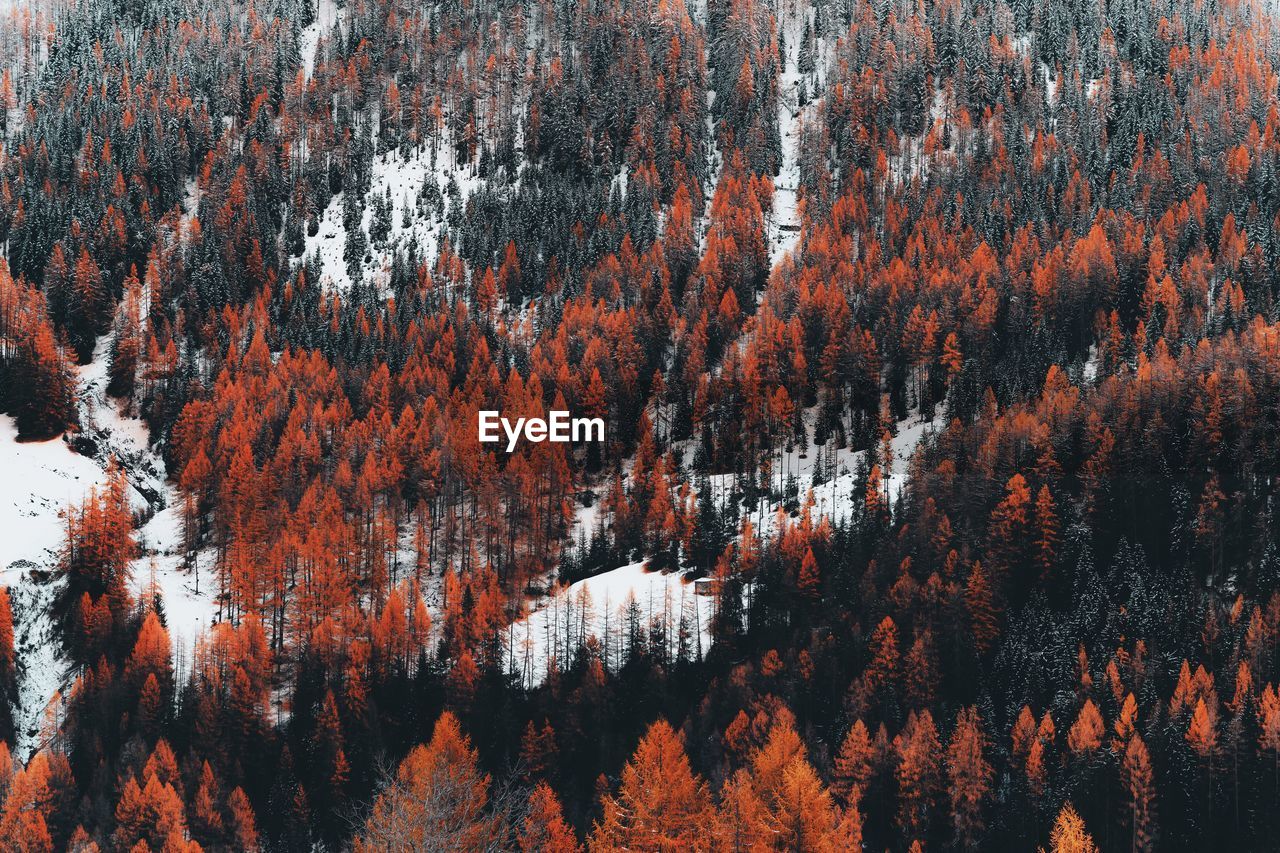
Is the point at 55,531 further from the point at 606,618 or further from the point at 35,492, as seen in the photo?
the point at 606,618

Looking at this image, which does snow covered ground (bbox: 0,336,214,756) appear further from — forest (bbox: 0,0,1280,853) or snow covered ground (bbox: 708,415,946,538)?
snow covered ground (bbox: 708,415,946,538)

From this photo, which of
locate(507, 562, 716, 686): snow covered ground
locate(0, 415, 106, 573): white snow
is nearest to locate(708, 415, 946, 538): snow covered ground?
locate(507, 562, 716, 686): snow covered ground

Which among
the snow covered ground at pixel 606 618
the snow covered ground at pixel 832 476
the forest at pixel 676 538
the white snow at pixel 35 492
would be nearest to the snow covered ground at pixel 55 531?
the white snow at pixel 35 492

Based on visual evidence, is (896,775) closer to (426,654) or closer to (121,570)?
(426,654)

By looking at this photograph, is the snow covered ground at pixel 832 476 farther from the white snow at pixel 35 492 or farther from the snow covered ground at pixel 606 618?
the white snow at pixel 35 492

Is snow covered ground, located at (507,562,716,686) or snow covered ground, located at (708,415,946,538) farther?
snow covered ground, located at (708,415,946,538)

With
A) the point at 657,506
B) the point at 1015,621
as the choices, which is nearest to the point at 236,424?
the point at 657,506

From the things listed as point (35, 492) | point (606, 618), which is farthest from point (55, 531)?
point (606, 618)
